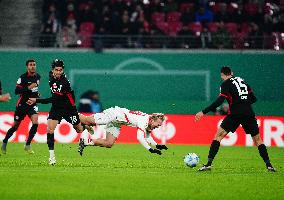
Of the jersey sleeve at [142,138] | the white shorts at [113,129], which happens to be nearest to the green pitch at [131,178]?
the jersey sleeve at [142,138]

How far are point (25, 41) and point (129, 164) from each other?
46.3 feet

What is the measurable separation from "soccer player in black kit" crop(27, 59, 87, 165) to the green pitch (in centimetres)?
68

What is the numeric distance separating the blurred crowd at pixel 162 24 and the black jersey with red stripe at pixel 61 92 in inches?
491

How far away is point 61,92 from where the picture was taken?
53.1ft

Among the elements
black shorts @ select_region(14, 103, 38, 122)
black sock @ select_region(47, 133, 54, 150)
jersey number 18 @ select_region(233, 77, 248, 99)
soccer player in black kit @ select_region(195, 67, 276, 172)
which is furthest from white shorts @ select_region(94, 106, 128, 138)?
jersey number 18 @ select_region(233, 77, 248, 99)

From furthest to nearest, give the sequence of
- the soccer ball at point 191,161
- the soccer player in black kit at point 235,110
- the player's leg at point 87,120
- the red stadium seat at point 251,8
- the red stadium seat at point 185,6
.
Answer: the red stadium seat at point 185,6 → the red stadium seat at point 251,8 → the player's leg at point 87,120 → the soccer ball at point 191,161 → the soccer player in black kit at point 235,110

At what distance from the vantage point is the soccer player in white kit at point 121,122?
53.5 feet

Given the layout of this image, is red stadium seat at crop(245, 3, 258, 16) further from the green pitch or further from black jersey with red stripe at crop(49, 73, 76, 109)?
black jersey with red stripe at crop(49, 73, 76, 109)

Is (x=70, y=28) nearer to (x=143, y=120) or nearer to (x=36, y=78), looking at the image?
(x=36, y=78)

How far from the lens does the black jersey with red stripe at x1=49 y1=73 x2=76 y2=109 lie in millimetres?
16156

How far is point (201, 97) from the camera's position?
96.2 feet

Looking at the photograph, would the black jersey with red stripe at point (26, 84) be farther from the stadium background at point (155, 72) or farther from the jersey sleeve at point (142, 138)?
the stadium background at point (155, 72)

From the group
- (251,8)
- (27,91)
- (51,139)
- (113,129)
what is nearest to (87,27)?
(251,8)

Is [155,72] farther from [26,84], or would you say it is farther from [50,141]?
[50,141]
